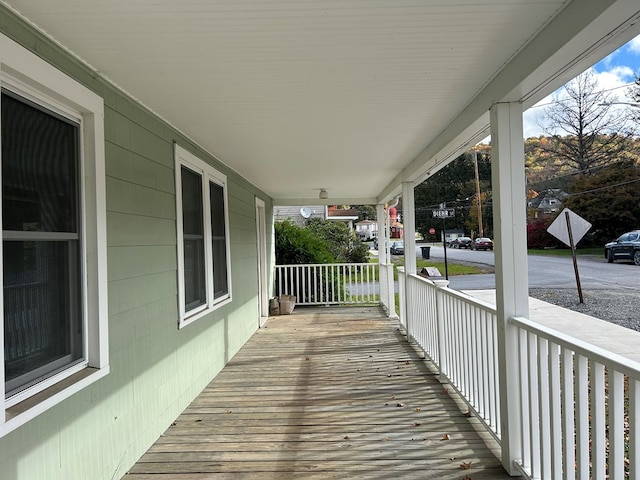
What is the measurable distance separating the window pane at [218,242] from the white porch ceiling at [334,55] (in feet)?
3.68

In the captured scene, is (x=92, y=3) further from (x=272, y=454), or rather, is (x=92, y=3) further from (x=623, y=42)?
(x=272, y=454)

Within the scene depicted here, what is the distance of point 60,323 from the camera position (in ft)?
6.66

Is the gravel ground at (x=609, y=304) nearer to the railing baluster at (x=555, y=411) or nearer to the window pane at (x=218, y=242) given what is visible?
the railing baluster at (x=555, y=411)

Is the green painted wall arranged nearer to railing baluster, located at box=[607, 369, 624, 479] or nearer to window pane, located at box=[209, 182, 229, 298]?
window pane, located at box=[209, 182, 229, 298]

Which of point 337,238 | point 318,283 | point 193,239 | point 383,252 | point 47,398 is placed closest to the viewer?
point 47,398

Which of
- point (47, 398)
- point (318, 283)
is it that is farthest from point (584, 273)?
point (318, 283)

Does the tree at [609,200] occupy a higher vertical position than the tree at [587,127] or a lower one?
lower

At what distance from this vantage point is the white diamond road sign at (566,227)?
71.5 inches

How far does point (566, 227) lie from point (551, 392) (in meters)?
0.76

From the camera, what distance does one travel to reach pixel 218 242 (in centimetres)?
475

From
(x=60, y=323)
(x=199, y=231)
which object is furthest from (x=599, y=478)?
(x=199, y=231)

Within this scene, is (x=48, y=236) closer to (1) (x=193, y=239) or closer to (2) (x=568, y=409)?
(1) (x=193, y=239)

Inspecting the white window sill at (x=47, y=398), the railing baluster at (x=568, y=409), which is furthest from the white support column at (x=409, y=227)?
the white window sill at (x=47, y=398)

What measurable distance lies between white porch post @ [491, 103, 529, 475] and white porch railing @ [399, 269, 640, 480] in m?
0.04
